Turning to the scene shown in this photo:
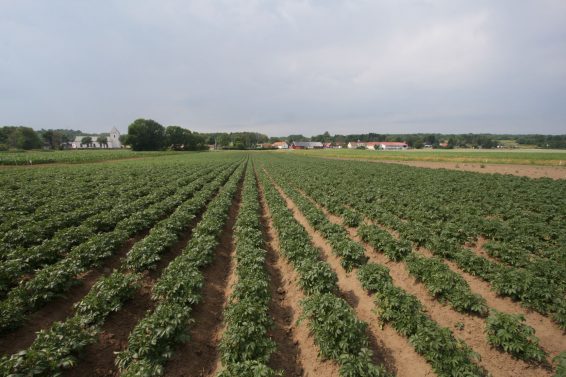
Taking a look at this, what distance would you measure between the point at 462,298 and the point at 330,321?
4139 mm

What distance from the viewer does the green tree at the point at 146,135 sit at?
376 ft

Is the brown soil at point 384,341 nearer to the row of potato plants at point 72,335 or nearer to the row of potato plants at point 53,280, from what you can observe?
the row of potato plants at point 72,335

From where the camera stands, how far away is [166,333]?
5215 mm

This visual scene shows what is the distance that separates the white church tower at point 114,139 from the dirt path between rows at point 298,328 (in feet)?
631

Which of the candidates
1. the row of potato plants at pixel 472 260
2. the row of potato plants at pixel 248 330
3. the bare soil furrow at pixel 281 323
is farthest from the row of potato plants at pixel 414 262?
the row of potato plants at pixel 248 330

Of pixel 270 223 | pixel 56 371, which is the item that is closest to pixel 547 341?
pixel 56 371

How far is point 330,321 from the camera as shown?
545 cm

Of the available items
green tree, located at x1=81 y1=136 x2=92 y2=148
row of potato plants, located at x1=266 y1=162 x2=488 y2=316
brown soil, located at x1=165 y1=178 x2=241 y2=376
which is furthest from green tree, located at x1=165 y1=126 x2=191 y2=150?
brown soil, located at x1=165 y1=178 x2=241 y2=376

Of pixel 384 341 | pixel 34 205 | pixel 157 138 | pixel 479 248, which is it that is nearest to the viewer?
pixel 384 341

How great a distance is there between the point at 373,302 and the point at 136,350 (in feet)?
20.1

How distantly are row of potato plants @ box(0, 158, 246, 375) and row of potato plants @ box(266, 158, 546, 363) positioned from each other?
7.53 metres

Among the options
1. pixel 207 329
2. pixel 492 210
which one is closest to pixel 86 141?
pixel 207 329

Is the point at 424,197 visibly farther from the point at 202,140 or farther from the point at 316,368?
the point at 202,140

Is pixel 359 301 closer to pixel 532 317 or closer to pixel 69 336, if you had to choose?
pixel 532 317
